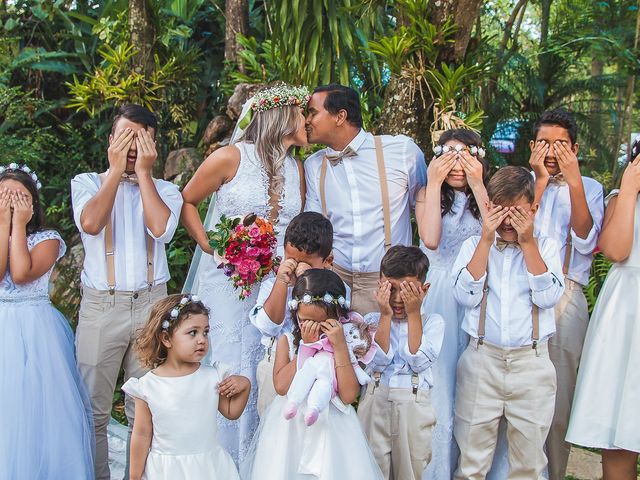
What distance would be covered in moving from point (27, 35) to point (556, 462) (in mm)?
8496

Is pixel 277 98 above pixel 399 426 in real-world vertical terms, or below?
above

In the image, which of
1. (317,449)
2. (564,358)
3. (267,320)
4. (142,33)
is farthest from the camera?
(142,33)

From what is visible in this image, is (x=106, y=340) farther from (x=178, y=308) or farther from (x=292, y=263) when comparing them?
(x=292, y=263)

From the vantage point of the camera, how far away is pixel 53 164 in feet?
31.7

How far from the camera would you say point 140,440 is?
12.1 feet

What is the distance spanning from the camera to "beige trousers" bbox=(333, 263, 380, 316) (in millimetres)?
4578

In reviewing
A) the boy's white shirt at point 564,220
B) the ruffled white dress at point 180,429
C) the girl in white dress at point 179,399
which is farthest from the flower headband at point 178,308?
the boy's white shirt at point 564,220

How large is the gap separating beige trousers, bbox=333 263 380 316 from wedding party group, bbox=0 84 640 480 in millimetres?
12

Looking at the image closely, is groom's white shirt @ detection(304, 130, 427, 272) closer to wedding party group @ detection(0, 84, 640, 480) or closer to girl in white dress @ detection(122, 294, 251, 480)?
wedding party group @ detection(0, 84, 640, 480)

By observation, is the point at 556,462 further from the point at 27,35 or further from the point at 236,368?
the point at 27,35

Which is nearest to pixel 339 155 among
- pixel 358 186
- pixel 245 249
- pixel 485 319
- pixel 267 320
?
pixel 358 186

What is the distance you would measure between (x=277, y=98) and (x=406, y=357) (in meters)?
1.63

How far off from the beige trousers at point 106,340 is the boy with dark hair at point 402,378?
1264 millimetres

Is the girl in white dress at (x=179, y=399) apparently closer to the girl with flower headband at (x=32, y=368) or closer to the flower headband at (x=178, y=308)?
the flower headband at (x=178, y=308)
